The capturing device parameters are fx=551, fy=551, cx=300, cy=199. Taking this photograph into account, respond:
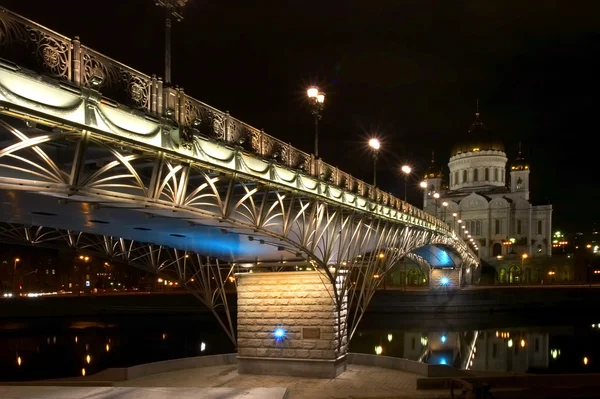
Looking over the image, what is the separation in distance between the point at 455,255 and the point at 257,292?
5133cm

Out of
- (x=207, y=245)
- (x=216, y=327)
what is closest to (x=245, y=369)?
(x=207, y=245)

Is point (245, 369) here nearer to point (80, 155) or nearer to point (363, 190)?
point (363, 190)

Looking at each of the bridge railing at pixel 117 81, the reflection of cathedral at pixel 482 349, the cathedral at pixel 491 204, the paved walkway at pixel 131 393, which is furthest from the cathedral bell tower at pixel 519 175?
the paved walkway at pixel 131 393

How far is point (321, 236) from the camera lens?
19.3 meters

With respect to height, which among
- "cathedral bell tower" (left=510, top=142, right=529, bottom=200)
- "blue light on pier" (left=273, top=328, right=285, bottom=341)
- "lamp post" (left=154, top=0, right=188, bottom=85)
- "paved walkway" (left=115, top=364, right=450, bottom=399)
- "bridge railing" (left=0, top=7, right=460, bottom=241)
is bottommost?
"paved walkway" (left=115, top=364, right=450, bottom=399)

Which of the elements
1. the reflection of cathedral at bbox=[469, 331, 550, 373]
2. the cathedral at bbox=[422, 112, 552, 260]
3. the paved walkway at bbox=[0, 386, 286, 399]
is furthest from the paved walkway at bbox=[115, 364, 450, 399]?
the cathedral at bbox=[422, 112, 552, 260]

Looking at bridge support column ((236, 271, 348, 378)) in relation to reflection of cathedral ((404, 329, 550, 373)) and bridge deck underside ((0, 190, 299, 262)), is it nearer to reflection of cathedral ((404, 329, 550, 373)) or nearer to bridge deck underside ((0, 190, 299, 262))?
bridge deck underside ((0, 190, 299, 262))

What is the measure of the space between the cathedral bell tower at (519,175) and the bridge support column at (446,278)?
145 feet

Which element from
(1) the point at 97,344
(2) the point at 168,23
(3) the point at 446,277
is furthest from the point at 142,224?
(3) the point at 446,277

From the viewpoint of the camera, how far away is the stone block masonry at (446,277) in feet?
241

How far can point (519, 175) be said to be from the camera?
11394 cm

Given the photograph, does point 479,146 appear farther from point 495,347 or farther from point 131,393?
point 131,393

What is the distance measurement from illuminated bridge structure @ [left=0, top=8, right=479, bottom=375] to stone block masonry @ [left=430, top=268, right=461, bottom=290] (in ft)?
→ 166

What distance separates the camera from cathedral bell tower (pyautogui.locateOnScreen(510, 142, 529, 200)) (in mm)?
112375
